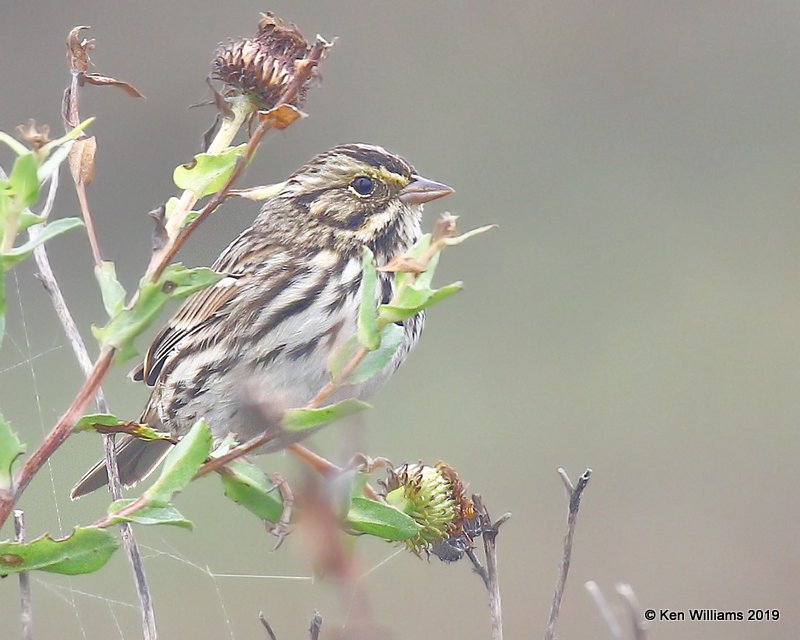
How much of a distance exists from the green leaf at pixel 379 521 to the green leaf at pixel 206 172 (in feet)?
1.38

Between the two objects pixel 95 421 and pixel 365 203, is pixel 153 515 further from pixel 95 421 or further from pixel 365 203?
pixel 365 203

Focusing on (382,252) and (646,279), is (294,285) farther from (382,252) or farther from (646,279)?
(646,279)

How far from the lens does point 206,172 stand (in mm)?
1906

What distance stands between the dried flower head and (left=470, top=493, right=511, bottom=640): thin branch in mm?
52

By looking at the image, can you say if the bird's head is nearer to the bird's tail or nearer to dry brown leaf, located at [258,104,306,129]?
the bird's tail

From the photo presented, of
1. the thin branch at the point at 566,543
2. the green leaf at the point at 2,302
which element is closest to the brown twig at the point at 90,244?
the green leaf at the point at 2,302

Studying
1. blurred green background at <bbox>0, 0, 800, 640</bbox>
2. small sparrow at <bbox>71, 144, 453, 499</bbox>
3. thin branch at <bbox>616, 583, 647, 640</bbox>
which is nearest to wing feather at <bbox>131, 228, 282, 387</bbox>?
small sparrow at <bbox>71, 144, 453, 499</bbox>

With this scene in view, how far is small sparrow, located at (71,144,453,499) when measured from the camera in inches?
121

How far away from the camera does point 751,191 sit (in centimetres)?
1172

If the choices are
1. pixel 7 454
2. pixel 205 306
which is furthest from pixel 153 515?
pixel 205 306

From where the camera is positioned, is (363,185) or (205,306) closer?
(205,306)

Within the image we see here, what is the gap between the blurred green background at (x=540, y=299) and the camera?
25.5ft

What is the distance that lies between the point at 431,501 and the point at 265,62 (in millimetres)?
671

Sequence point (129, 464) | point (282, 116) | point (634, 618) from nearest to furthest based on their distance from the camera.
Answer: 1. point (634, 618)
2. point (282, 116)
3. point (129, 464)
